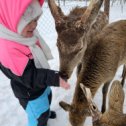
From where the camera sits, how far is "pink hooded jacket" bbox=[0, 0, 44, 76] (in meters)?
3.51

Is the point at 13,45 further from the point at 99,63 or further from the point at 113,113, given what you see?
the point at 113,113

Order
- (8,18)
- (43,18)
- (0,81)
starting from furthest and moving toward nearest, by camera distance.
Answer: (43,18) < (0,81) < (8,18)

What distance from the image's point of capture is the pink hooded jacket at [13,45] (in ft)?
11.5

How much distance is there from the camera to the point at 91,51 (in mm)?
4379

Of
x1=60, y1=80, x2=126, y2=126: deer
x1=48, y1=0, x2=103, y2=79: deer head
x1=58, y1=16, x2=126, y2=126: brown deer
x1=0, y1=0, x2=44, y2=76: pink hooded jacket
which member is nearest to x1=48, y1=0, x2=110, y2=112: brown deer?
x1=48, y1=0, x2=103, y2=79: deer head

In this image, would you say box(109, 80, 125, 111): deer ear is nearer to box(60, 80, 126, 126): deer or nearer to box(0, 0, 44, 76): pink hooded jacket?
box(60, 80, 126, 126): deer

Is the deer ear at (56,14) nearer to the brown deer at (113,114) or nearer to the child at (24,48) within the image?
the child at (24,48)

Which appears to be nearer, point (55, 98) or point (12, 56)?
point (12, 56)

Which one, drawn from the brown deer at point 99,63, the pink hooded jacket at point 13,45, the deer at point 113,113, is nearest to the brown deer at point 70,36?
the brown deer at point 99,63

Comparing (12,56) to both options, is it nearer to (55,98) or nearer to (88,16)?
(88,16)

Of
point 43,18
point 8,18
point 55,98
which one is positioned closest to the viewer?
point 8,18

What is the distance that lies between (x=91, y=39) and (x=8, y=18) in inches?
52.4

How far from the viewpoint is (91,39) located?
4516mm

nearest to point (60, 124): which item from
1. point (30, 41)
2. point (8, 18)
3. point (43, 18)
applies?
point (30, 41)
